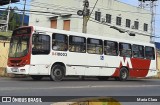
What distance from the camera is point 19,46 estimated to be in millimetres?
19922

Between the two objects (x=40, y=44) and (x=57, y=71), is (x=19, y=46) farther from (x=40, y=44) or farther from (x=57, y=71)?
(x=57, y=71)

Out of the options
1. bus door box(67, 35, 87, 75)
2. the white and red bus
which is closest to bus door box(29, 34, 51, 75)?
the white and red bus

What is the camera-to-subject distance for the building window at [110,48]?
2335cm

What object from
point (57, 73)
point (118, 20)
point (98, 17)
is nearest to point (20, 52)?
point (57, 73)

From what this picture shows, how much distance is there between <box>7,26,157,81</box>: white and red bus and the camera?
19.3 meters

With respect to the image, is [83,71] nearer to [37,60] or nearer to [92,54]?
[92,54]

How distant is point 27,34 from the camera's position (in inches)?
768

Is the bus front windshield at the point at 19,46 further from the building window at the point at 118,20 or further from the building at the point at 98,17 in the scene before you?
the building window at the point at 118,20

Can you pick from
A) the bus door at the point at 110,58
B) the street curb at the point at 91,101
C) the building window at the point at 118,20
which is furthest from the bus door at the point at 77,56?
the building window at the point at 118,20

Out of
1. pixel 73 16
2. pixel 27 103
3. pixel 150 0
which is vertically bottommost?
pixel 27 103

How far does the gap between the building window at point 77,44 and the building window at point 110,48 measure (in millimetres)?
2027

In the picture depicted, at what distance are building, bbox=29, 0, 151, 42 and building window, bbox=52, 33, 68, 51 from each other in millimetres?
25483

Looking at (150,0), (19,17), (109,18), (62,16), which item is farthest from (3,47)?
(19,17)

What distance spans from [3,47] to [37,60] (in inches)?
349
